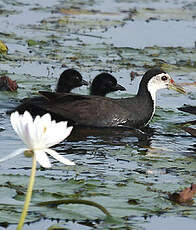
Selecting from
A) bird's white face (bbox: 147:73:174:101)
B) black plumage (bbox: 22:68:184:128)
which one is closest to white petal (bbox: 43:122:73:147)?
black plumage (bbox: 22:68:184:128)

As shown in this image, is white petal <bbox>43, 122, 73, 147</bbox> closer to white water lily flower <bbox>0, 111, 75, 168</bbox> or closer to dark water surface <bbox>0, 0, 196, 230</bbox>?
white water lily flower <bbox>0, 111, 75, 168</bbox>

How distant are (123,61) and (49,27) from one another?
3.31 m

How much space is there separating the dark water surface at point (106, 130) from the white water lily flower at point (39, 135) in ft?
4.65

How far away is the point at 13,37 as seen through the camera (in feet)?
50.6

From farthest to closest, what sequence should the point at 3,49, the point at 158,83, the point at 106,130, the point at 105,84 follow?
the point at 3,49 → the point at 105,84 → the point at 158,83 → the point at 106,130

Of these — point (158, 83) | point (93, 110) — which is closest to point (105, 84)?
point (158, 83)

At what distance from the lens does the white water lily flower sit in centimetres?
398

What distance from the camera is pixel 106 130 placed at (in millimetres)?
10141

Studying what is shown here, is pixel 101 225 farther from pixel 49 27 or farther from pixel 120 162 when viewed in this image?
pixel 49 27

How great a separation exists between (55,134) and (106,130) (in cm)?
605

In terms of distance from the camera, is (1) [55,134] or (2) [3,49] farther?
(2) [3,49]

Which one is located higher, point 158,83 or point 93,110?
point 158,83

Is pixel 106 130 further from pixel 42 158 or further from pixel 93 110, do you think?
pixel 42 158

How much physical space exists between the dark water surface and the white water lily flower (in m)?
1.42
